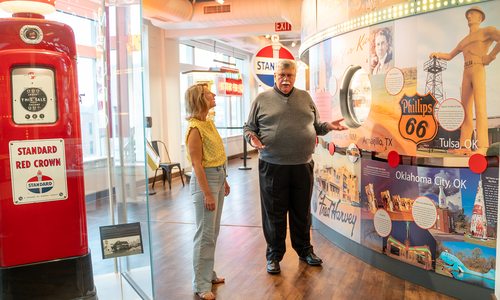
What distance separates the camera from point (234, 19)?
7.57 metres

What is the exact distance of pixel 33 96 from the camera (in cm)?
247

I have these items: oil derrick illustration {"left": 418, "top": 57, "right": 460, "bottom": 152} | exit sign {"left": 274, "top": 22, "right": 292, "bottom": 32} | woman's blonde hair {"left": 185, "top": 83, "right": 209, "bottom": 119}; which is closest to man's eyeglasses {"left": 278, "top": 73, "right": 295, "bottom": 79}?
woman's blonde hair {"left": 185, "top": 83, "right": 209, "bottom": 119}

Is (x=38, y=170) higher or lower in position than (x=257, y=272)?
higher

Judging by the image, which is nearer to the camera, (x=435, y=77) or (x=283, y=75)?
(x=435, y=77)

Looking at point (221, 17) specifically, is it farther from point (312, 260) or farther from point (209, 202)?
point (209, 202)

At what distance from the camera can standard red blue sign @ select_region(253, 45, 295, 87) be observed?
208 inches

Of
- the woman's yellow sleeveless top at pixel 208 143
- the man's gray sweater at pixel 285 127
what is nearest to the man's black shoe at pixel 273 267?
the man's gray sweater at pixel 285 127

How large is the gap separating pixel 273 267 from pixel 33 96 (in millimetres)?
2123

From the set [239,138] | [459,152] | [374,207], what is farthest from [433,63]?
[239,138]

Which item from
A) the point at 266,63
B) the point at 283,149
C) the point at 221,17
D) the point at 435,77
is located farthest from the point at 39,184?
the point at 221,17

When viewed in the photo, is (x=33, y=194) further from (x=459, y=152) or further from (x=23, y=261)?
(x=459, y=152)

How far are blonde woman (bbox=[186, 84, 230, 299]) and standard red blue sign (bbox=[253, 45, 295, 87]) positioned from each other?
94.1 inches

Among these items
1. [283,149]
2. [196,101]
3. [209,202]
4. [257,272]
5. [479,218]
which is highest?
[196,101]

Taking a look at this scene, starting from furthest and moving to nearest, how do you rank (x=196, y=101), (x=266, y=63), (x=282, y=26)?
(x=282, y=26) < (x=266, y=63) < (x=196, y=101)
